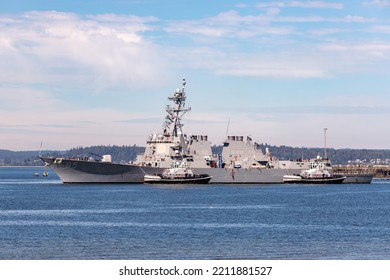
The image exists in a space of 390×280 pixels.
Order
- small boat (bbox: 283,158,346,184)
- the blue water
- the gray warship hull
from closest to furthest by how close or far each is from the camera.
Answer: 1. the blue water
2. the gray warship hull
3. small boat (bbox: 283,158,346,184)

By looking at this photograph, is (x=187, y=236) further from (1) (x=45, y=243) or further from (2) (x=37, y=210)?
(2) (x=37, y=210)

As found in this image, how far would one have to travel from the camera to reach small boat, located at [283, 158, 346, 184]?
366 ft

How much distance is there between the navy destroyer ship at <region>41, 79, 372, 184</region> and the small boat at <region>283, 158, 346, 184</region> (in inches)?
53.9

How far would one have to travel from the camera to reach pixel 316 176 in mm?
113000

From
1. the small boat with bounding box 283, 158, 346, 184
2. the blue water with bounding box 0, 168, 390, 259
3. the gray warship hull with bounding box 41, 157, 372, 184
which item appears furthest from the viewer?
the small boat with bounding box 283, 158, 346, 184

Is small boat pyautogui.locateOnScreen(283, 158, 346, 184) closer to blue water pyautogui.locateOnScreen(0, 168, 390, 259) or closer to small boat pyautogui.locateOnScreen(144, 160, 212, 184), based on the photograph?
small boat pyautogui.locateOnScreen(144, 160, 212, 184)

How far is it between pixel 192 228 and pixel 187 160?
5675cm

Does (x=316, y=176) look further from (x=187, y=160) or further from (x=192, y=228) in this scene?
(x=192, y=228)

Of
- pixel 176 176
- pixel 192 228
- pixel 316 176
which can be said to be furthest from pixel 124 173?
pixel 192 228

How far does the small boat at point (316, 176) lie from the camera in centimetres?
11156

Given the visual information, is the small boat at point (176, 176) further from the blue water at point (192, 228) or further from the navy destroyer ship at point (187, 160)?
the blue water at point (192, 228)

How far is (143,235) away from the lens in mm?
43875

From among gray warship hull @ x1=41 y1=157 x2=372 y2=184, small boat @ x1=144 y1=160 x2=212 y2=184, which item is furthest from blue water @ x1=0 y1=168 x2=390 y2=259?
small boat @ x1=144 y1=160 x2=212 y2=184

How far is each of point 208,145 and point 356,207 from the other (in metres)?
42.9
